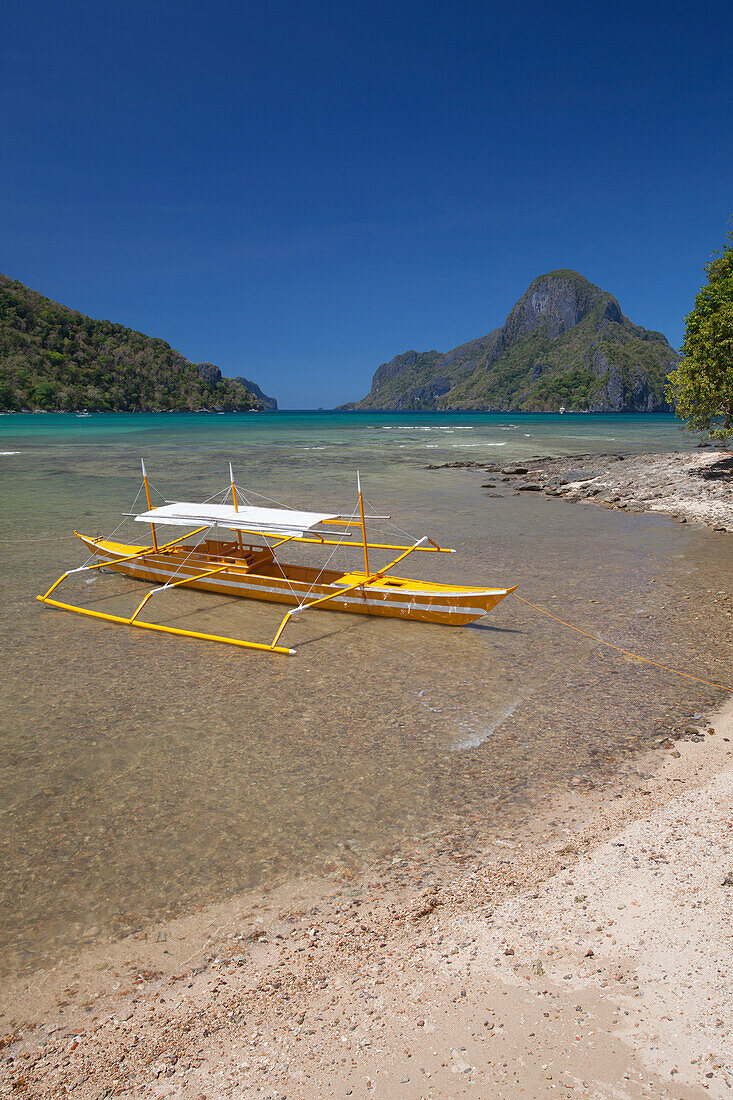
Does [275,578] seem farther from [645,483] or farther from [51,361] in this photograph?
[51,361]

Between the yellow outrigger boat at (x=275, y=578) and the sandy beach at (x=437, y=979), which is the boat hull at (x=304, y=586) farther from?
the sandy beach at (x=437, y=979)

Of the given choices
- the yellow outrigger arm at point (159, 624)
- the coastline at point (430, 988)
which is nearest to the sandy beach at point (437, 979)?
the coastline at point (430, 988)

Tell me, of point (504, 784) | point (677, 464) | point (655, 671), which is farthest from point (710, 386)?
point (504, 784)

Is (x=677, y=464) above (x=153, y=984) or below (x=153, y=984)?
Result: above

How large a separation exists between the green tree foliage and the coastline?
24098mm

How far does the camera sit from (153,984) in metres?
4.45

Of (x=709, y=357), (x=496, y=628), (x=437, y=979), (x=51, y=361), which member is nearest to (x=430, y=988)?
(x=437, y=979)

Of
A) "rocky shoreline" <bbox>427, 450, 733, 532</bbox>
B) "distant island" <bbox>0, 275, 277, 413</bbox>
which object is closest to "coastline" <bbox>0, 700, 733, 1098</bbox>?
"rocky shoreline" <bbox>427, 450, 733, 532</bbox>

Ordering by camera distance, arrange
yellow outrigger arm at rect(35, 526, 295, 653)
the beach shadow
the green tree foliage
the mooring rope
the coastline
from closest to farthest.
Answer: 1. the coastline
2. the mooring rope
3. yellow outrigger arm at rect(35, 526, 295, 653)
4. the beach shadow
5. the green tree foliage

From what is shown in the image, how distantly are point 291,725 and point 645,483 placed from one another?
88.9 ft

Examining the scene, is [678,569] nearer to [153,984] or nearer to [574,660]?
[574,660]

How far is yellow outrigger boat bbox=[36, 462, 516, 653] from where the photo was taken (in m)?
11.9

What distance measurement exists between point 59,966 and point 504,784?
189 inches

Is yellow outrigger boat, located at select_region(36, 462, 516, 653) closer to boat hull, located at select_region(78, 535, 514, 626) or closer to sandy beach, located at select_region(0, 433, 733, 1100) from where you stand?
boat hull, located at select_region(78, 535, 514, 626)
